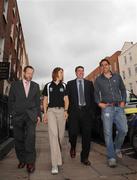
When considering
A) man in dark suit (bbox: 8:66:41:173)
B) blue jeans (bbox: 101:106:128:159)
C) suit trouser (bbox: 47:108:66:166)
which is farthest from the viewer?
blue jeans (bbox: 101:106:128:159)

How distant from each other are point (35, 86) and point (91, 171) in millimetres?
1884

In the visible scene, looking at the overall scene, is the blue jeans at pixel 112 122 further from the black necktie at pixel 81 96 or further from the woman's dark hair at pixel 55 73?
the woman's dark hair at pixel 55 73

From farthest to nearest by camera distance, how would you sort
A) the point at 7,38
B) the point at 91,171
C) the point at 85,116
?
the point at 7,38
the point at 85,116
the point at 91,171

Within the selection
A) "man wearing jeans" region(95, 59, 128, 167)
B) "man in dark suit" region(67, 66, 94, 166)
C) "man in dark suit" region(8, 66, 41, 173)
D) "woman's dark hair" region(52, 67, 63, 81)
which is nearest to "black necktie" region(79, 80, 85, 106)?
"man in dark suit" region(67, 66, 94, 166)

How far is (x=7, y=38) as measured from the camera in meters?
18.0

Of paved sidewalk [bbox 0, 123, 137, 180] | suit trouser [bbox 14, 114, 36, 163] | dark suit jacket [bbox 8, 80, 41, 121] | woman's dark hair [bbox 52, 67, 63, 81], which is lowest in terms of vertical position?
paved sidewalk [bbox 0, 123, 137, 180]

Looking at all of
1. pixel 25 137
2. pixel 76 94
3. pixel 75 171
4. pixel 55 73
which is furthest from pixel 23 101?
pixel 75 171

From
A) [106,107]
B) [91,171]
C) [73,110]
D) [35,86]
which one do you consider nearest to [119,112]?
[106,107]

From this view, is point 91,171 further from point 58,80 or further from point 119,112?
point 58,80

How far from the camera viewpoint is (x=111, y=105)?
15.4 feet

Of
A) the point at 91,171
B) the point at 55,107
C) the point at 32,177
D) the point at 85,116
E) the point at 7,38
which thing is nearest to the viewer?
the point at 32,177

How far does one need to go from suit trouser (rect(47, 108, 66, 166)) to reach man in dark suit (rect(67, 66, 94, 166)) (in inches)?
18.5

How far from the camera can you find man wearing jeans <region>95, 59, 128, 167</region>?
4.62 m

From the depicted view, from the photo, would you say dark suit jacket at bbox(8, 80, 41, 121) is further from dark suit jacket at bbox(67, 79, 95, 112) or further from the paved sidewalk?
the paved sidewalk
